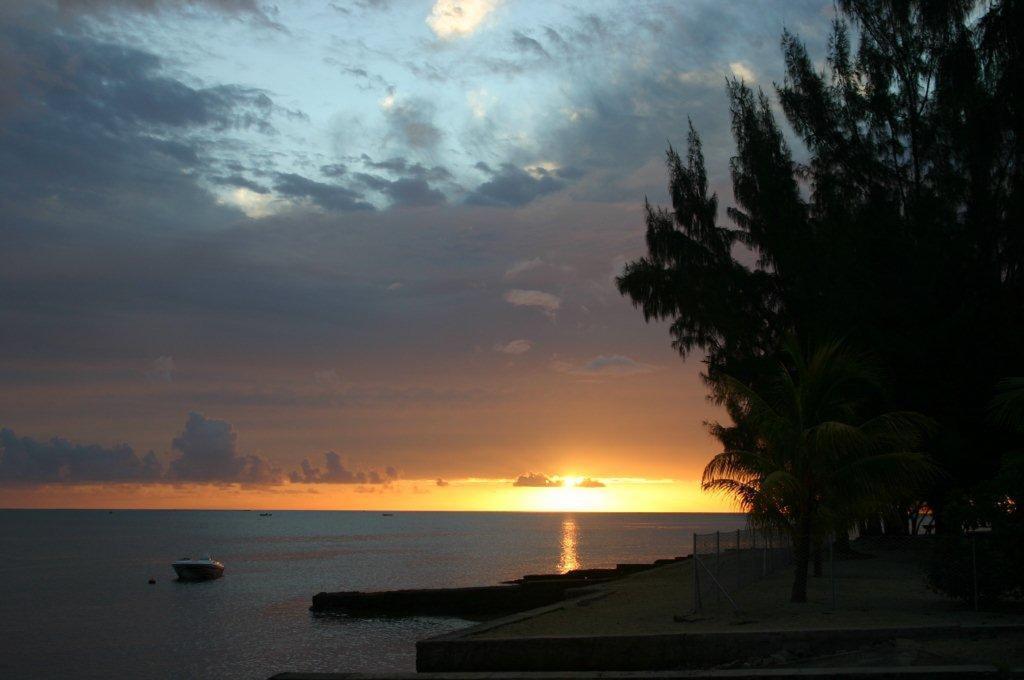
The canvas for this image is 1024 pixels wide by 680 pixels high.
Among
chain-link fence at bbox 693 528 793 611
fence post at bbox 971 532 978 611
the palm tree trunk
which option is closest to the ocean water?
chain-link fence at bbox 693 528 793 611

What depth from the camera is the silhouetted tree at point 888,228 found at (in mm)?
33500

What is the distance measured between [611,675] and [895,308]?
2312cm

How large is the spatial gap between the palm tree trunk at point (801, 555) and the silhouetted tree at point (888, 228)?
1217cm

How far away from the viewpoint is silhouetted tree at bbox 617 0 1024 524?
33.5 m

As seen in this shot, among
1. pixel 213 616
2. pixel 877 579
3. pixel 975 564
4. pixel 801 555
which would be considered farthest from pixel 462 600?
pixel 975 564

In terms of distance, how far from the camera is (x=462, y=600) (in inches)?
1785

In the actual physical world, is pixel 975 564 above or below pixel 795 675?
above

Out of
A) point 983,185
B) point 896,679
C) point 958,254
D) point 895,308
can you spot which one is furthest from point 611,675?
point 983,185

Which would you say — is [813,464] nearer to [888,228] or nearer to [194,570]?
[888,228]

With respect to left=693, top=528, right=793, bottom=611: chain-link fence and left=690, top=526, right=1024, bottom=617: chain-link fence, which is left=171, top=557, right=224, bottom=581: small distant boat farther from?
left=690, top=526, right=1024, bottom=617: chain-link fence

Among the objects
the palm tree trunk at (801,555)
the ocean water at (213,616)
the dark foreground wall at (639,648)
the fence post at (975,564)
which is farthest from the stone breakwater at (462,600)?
the fence post at (975,564)

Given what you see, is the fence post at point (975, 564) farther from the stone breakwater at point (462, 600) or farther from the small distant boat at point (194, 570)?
the small distant boat at point (194, 570)

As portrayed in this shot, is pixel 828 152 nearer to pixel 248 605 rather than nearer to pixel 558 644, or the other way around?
pixel 558 644

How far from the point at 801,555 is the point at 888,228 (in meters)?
16.3
